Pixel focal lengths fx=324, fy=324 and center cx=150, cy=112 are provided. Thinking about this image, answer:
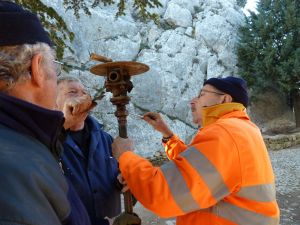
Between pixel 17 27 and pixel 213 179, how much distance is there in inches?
53.9

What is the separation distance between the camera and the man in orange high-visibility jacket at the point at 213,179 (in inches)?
78.2

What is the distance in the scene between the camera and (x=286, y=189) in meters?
9.18

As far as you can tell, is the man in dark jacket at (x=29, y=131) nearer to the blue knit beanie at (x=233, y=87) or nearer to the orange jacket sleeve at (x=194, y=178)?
the orange jacket sleeve at (x=194, y=178)

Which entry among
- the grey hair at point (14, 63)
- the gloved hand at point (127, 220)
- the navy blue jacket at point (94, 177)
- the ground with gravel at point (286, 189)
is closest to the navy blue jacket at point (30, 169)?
the grey hair at point (14, 63)

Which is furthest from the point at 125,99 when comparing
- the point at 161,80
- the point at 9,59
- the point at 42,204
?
the point at 161,80

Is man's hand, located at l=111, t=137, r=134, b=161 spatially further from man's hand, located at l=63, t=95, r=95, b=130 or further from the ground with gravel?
the ground with gravel

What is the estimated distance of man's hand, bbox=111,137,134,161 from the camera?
88.3 inches

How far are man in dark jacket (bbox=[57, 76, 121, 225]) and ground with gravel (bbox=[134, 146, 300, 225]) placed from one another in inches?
181

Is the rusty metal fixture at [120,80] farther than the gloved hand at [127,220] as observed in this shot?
Yes

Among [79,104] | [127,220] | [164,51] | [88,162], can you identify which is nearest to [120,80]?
[79,104]

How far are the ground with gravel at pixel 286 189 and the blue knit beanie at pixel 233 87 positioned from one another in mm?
4743

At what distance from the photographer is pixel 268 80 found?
19438mm

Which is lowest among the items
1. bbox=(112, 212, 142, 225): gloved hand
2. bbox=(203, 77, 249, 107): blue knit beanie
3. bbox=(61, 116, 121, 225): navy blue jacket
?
bbox=(112, 212, 142, 225): gloved hand

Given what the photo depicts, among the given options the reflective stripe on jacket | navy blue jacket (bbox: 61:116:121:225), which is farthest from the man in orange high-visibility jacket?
navy blue jacket (bbox: 61:116:121:225)
